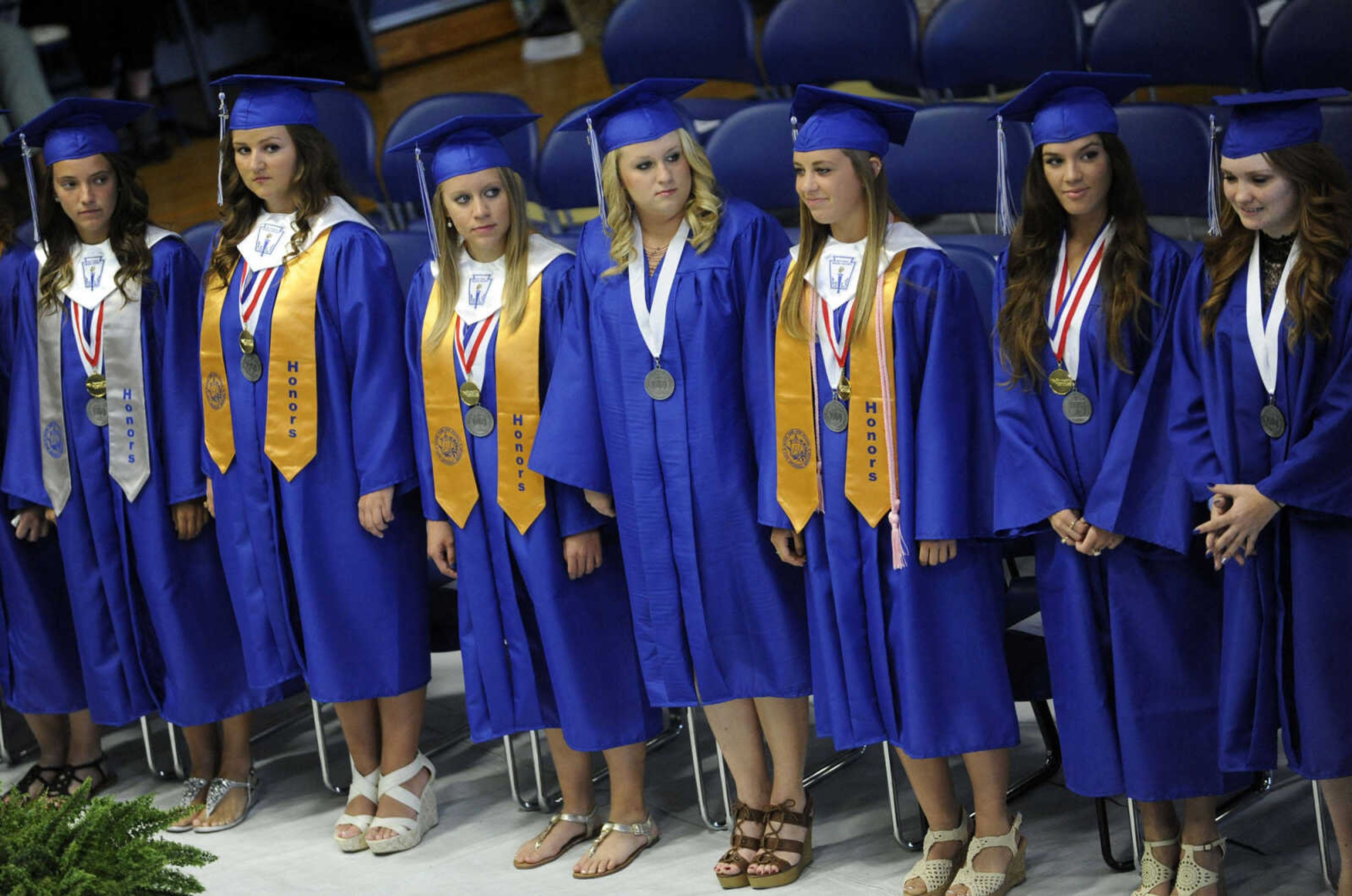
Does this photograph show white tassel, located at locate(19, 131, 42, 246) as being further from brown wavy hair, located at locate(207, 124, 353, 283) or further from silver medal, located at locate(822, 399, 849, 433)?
silver medal, located at locate(822, 399, 849, 433)

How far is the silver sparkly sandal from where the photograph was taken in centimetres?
467

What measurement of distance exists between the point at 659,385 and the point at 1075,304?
915 mm

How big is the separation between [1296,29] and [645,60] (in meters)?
2.46

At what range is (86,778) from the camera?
16.4 ft

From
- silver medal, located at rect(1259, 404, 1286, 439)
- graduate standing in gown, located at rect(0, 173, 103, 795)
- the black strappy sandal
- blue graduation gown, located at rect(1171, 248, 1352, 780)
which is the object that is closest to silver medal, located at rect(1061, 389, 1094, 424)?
blue graduation gown, located at rect(1171, 248, 1352, 780)

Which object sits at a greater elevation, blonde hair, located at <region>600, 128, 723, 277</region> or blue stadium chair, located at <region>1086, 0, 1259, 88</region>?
blue stadium chair, located at <region>1086, 0, 1259, 88</region>

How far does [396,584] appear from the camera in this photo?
4379 millimetres

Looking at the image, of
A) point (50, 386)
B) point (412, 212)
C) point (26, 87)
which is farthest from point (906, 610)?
point (26, 87)

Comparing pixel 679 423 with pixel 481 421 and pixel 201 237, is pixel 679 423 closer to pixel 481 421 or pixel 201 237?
pixel 481 421

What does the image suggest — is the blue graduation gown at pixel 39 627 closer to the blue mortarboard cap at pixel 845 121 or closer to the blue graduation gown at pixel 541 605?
the blue graduation gown at pixel 541 605

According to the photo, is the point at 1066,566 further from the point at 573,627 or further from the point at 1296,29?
the point at 1296,29

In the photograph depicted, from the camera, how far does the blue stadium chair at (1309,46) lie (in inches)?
202

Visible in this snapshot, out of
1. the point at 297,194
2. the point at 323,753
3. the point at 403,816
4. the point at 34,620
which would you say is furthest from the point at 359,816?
the point at 297,194

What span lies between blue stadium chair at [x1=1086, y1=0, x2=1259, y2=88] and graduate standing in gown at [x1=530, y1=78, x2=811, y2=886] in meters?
2.36
